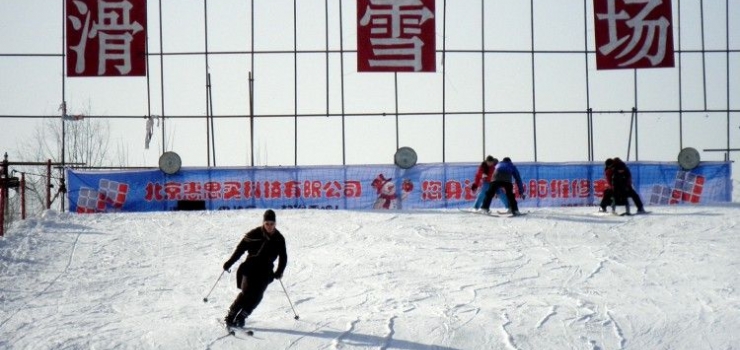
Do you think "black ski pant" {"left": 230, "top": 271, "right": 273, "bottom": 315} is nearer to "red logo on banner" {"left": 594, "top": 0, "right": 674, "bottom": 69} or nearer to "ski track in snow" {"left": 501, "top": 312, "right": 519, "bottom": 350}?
"ski track in snow" {"left": 501, "top": 312, "right": 519, "bottom": 350}

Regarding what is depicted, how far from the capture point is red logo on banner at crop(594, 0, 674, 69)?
87.5ft

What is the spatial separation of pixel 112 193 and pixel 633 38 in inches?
544

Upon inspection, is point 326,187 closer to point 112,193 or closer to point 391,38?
point 391,38

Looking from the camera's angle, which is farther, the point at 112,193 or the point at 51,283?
the point at 112,193

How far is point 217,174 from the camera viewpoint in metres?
24.8

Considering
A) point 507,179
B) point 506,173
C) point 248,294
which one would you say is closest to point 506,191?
point 507,179

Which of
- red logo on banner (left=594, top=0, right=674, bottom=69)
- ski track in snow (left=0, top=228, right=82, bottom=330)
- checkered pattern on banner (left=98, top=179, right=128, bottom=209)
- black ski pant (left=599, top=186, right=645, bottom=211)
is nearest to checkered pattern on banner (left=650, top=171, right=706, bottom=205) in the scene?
red logo on banner (left=594, top=0, right=674, bottom=69)

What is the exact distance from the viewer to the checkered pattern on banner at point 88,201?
79.0ft

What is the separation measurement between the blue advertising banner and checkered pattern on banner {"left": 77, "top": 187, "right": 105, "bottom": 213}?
40 millimetres

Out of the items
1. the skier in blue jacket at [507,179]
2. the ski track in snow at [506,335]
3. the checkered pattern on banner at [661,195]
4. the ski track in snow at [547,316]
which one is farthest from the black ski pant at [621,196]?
the ski track in snow at [506,335]

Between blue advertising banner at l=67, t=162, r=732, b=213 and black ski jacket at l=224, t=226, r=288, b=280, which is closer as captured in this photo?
black ski jacket at l=224, t=226, r=288, b=280

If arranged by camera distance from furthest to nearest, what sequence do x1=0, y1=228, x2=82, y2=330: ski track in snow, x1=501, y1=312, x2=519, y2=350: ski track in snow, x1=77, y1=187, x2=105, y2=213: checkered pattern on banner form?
x1=77, y1=187, x2=105, y2=213: checkered pattern on banner, x1=0, y1=228, x2=82, y2=330: ski track in snow, x1=501, y1=312, x2=519, y2=350: ski track in snow

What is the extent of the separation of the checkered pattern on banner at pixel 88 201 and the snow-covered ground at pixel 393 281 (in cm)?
194

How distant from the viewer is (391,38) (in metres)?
25.8
